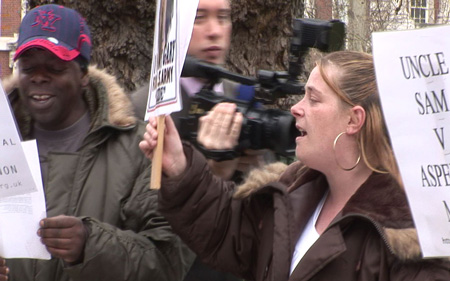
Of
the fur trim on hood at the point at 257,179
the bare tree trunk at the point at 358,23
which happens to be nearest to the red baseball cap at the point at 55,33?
the fur trim on hood at the point at 257,179

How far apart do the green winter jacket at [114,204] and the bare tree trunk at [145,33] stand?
7.07ft

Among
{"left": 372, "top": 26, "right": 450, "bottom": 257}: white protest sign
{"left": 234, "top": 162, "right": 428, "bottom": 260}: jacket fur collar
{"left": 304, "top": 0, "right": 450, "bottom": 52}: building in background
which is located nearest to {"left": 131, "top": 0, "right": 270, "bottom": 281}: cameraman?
{"left": 234, "top": 162, "right": 428, "bottom": 260}: jacket fur collar

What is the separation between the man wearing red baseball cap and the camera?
2.92 metres

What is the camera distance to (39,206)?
9.49 feet

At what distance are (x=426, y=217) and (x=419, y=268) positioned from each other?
17 cm

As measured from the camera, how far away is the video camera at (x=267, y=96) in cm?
299

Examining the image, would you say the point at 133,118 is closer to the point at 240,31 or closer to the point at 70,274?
the point at 70,274

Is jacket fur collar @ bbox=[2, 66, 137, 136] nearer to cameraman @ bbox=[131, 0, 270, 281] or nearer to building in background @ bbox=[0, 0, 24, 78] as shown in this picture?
cameraman @ bbox=[131, 0, 270, 281]

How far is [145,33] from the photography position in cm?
538

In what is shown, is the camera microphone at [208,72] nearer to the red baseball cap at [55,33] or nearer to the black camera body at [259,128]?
the black camera body at [259,128]

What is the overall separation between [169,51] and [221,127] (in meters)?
0.31

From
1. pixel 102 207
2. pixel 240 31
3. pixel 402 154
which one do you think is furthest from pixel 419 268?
pixel 240 31

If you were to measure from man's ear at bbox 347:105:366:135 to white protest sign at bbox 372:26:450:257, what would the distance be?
234 millimetres

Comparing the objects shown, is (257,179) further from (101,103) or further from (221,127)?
(101,103)
